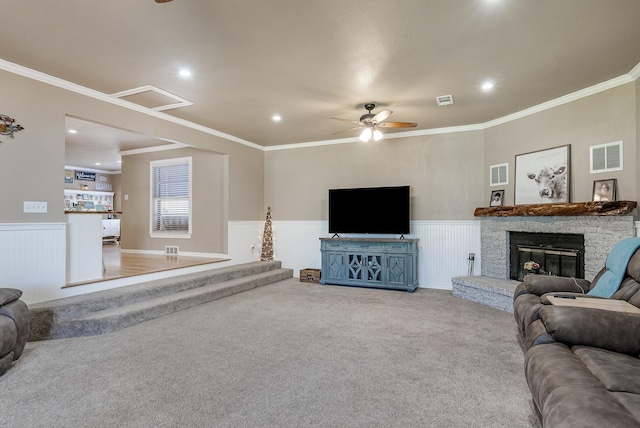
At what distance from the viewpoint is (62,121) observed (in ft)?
12.3

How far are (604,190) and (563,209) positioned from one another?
447mm

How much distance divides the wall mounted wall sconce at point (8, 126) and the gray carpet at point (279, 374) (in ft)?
6.97

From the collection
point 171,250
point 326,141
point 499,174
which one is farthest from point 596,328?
point 171,250

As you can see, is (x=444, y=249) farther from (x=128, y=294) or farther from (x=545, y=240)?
(x=128, y=294)

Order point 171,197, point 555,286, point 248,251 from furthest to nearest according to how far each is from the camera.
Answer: point 171,197 → point 248,251 → point 555,286

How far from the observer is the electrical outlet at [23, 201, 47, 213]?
137 inches

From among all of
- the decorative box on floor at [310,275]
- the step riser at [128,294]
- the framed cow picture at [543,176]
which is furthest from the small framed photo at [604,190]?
the step riser at [128,294]

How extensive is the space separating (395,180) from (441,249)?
1470 millimetres

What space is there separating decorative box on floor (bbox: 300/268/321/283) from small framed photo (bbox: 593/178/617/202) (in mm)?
4276

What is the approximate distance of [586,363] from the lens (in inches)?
64.4

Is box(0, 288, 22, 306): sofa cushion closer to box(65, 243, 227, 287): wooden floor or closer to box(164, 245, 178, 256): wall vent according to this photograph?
box(65, 243, 227, 287): wooden floor

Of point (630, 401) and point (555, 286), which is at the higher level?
point (555, 286)

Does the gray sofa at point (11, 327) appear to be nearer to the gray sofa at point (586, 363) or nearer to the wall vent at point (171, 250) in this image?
the gray sofa at point (586, 363)

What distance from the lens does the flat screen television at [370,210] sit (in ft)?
18.7
